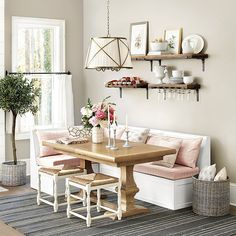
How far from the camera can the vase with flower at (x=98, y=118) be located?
5430 millimetres

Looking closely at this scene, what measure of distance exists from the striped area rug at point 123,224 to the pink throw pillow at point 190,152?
0.54 m

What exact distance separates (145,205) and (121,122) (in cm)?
183

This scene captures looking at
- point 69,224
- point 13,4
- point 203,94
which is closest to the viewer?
point 69,224

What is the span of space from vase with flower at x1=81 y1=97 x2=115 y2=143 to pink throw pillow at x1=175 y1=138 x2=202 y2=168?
92cm

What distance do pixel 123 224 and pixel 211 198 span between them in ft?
3.21

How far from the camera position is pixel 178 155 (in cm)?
571

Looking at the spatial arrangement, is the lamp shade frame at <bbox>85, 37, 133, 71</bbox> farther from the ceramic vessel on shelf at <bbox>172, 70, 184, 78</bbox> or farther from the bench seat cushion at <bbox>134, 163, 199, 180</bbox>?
the bench seat cushion at <bbox>134, 163, 199, 180</bbox>

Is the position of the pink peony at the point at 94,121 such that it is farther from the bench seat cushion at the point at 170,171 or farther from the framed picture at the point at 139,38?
the framed picture at the point at 139,38

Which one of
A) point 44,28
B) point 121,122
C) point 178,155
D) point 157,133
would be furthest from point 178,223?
point 44,28

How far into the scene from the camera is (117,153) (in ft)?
16.0

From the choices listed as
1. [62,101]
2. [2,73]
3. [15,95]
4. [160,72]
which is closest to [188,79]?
[160,72]

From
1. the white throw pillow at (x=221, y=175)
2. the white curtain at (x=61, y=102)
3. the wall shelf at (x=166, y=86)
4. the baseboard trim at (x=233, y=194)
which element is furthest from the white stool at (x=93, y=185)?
the white curtain at (x=61, y=102)

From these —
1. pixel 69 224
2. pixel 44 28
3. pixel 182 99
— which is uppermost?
pixel 44 28

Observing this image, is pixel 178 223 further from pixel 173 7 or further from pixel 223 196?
pixel 173 7
